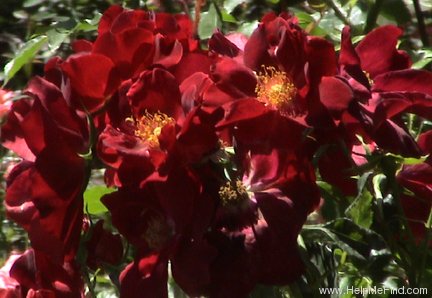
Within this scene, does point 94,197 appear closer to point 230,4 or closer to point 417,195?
point 417,195

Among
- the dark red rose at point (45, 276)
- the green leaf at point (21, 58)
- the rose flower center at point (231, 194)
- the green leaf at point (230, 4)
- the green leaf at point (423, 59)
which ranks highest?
the rose flower center at point (231, 194)

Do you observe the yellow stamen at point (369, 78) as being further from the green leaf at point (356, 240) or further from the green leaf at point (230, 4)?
the green leaf at point (230, 4)

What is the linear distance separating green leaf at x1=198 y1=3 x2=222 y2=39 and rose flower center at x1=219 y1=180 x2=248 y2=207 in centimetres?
56

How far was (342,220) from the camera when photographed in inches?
40.2

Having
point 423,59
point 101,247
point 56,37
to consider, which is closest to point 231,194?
point 101,247

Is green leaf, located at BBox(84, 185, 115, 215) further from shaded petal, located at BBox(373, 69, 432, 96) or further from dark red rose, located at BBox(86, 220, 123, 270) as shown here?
shaded petal, located at BBox(373, 69, 432, 96)

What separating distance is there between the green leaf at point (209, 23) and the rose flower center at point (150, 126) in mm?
528

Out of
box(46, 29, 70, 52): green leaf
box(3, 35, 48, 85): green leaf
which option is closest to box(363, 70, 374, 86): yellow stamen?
box(3, 35, 48, 85): green leaf

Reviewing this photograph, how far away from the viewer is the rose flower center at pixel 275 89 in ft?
3.28

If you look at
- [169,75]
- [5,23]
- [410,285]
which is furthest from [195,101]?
[5,23]

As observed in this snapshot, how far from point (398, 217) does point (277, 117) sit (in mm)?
150

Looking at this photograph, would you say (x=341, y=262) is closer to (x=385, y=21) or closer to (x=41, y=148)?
(x=41, y=148)

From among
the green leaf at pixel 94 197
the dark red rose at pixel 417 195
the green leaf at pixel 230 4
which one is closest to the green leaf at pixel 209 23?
the green leaf at pixel 230 4

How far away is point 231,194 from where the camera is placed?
0.97m
